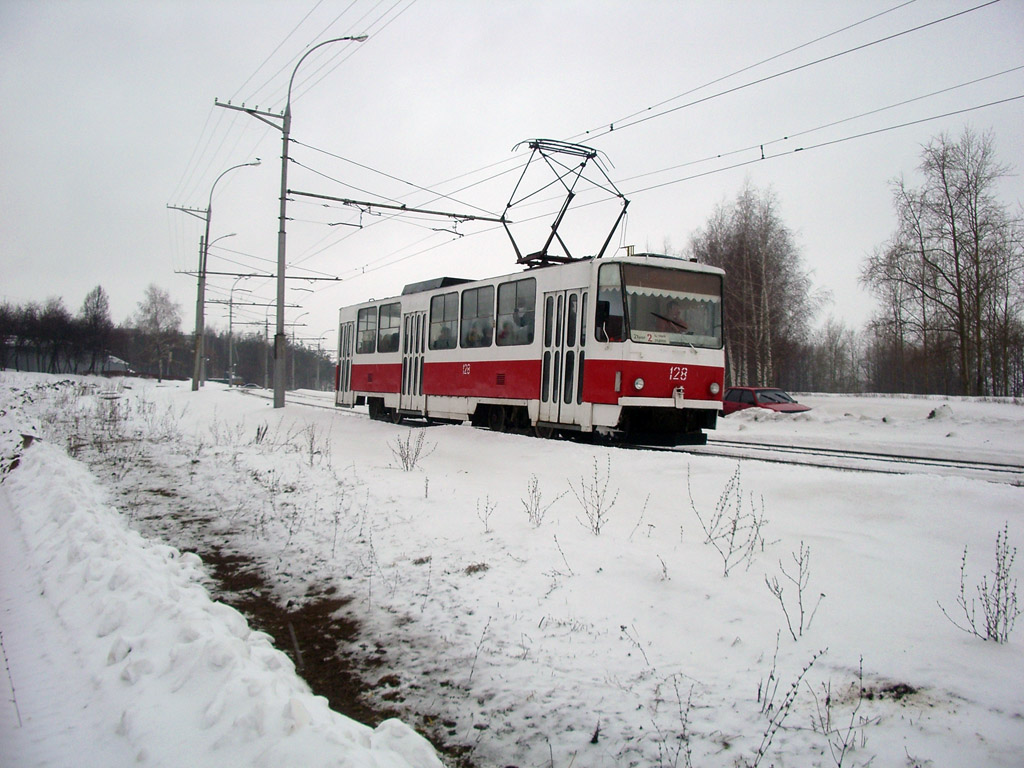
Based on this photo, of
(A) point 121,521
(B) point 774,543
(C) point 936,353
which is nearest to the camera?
(B) point 774,543

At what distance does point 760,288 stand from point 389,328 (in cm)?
2563

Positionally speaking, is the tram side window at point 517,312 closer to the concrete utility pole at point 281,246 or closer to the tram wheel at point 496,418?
the tram wheel at point 496,418

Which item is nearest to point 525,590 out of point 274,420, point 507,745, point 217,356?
point 507,745

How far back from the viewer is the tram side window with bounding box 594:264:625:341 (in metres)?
10.6

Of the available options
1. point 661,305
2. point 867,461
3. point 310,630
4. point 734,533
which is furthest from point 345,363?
point 310,630

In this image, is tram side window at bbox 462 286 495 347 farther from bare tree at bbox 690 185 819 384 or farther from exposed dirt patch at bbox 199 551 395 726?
bare tree at bbox 690 185 819 384

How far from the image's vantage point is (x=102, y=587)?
4395 mm

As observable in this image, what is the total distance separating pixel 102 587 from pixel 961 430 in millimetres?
19366

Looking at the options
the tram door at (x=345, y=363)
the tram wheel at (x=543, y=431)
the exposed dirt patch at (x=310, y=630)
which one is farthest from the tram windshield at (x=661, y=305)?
the tram door at (x=345, y=363)

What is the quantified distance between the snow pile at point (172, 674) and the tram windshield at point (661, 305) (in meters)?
7.40

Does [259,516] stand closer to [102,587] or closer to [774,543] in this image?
[102,587]

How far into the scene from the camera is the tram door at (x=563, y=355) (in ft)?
36.9

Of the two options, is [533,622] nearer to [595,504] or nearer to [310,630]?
[310,630]

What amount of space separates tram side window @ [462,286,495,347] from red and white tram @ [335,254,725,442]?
0.07 feet
